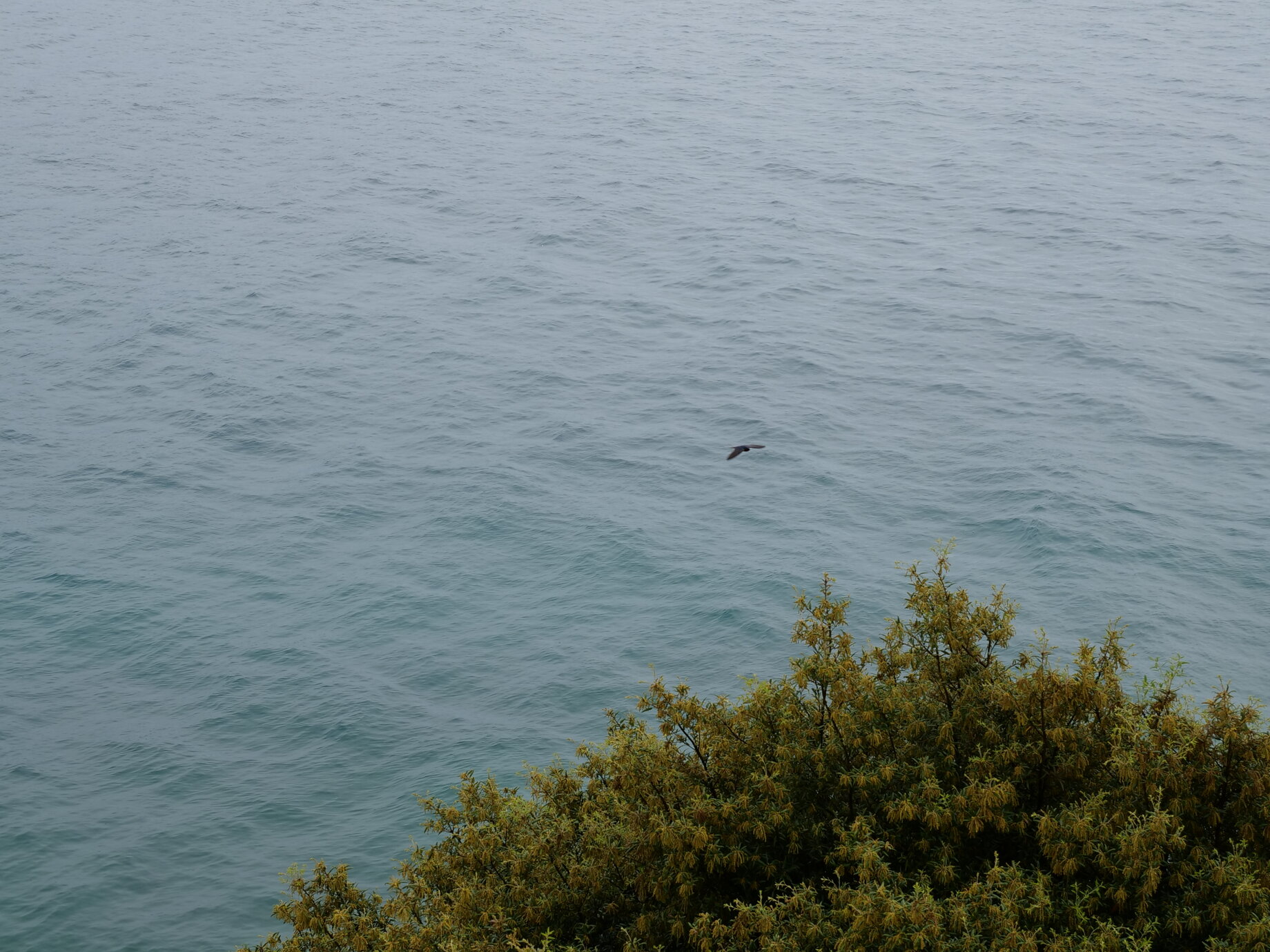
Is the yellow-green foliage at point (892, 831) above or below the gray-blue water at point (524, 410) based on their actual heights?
above

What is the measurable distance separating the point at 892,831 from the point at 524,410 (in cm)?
2987

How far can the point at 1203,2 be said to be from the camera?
3733 inches

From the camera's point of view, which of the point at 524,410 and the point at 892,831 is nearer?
the point at 892,831

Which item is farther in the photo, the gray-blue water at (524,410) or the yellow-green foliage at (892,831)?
the gray-blue water at (524,410)

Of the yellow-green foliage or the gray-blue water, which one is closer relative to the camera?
the yellow-green foliage

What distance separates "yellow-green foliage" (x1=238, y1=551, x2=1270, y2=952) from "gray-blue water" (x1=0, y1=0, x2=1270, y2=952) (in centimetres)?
1146

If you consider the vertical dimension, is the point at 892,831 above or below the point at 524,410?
above

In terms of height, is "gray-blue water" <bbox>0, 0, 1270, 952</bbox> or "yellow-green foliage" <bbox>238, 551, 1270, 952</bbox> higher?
"yellow-green foliage" <bbox>238, 551, 1270, 952</bbox>

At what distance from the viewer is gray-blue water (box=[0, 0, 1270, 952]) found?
89.1 feet

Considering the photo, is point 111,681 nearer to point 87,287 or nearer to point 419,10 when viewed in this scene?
point 87,287

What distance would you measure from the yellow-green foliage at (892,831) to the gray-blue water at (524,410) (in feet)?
37.6

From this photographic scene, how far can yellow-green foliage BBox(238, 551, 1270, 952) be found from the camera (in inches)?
431

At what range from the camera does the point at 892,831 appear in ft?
40.4

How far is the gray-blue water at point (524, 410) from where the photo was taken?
2717 cm
